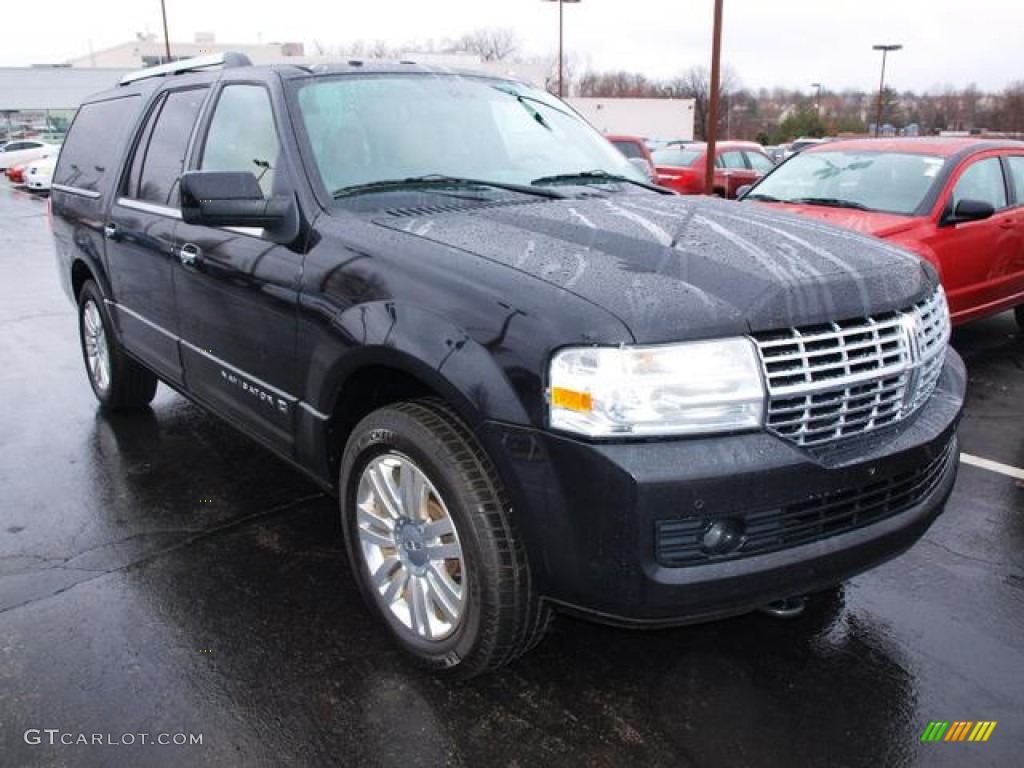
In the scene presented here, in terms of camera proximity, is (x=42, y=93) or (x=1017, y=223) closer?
(x=1017, y=223)

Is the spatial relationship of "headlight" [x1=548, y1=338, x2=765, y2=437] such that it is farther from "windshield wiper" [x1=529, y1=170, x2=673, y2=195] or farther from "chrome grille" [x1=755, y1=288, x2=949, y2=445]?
"windshield wiper" [x1=529, y1=170, x2=673, y2=195]

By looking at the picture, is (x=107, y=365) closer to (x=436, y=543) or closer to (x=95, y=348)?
(x=95, y=348)

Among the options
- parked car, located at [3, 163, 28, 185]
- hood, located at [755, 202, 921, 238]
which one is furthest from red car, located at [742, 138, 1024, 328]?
parked car, located at [3, 163, 28, 185]

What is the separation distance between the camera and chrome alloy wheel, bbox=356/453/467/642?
262 cm

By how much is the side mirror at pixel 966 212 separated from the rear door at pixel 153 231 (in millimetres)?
5118

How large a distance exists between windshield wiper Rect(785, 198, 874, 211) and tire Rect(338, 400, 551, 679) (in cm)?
506

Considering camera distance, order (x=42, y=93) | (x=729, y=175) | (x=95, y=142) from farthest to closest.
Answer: (x=42, y=93)
(x=729, y=175)
(x=95, y=142)

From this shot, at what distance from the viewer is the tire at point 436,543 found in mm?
2408

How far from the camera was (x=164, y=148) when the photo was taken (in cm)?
424

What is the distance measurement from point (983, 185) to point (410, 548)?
20.3 ft

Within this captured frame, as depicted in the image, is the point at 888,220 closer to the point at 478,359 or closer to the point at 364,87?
the point at 364,87

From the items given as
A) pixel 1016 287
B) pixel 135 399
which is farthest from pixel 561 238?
pixel 1016 287

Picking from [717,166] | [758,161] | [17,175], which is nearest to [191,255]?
[717,166]

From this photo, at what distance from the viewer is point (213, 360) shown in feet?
12.3
